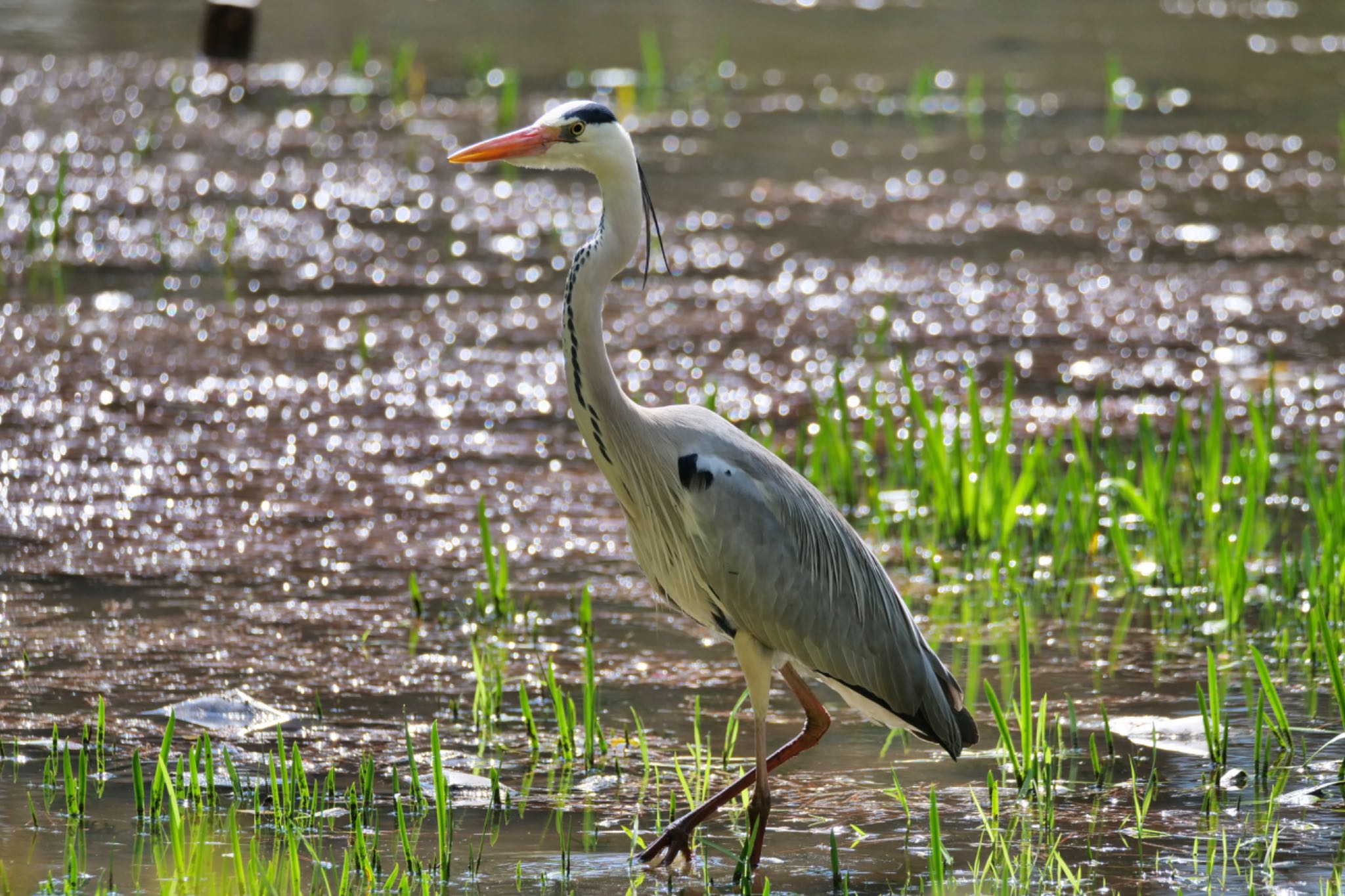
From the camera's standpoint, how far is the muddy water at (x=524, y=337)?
5098 mm

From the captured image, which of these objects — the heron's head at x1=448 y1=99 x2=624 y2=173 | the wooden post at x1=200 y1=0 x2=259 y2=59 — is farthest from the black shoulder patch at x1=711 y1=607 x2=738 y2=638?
the wooden post at x1=200 y1=0 x2=259 y2=59

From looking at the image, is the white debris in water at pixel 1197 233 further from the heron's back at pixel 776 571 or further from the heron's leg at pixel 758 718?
the heron's leg at pixel 758 718

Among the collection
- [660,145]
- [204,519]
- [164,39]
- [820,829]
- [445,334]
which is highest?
[164,39]

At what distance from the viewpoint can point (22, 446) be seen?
7473 mm

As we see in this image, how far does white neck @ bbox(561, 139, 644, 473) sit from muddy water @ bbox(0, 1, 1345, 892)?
98 centimetres

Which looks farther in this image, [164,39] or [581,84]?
[164,39]

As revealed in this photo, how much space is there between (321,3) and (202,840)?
745 inches

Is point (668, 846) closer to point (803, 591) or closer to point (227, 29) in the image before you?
point (803, 591)

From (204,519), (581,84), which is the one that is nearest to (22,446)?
(204,519)

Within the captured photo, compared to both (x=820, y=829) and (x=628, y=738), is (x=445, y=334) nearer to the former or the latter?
(x=628, y=738)

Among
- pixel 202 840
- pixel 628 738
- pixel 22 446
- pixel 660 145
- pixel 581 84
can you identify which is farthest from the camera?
pixel 581 84

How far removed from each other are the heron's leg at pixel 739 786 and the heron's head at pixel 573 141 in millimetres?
1403

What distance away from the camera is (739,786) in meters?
4.45

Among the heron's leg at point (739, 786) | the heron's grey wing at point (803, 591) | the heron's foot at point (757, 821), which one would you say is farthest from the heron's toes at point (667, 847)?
the heron's grey wing at point (803, 591)
